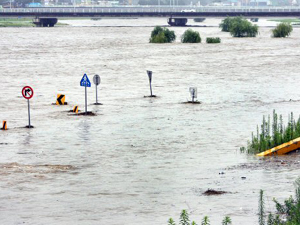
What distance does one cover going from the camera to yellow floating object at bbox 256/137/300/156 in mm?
24328

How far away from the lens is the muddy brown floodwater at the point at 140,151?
60.1 ft

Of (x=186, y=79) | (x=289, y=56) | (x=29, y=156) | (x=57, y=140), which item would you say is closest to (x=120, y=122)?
(x=57, y=140)

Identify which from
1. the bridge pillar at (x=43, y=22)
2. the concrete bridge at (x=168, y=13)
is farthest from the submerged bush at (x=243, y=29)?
the bridge pillar at (x=43, y=22)

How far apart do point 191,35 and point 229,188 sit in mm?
91997

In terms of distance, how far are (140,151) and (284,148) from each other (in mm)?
5212

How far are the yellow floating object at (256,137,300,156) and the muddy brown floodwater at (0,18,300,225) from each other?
1.02 ft

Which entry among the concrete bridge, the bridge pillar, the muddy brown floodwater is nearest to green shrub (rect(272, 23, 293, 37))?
the concrete bridge

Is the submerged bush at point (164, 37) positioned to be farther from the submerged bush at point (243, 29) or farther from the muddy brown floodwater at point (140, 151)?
the muddy brown floodwater at point (140, 151)

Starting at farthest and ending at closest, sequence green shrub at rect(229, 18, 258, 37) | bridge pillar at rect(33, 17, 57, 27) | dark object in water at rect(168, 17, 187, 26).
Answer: bridge pillar at rect(33, 17, 57, 27), dark object in water at rect(168, 17, 187, 26), green shrub at rect(229, 18, 258, 37)

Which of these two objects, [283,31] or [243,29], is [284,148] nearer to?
[283,31]

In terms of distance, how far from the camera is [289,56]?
80.6 meters

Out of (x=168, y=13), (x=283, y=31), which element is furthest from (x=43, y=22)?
(x=283, y=31)

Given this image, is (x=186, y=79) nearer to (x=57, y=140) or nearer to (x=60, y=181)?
(x=57, y=140)

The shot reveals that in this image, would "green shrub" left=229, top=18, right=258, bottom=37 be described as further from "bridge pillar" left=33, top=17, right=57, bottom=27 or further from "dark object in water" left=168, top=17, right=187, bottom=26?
"bridge pillar" left=33, top=17, right=57, bottom=27
